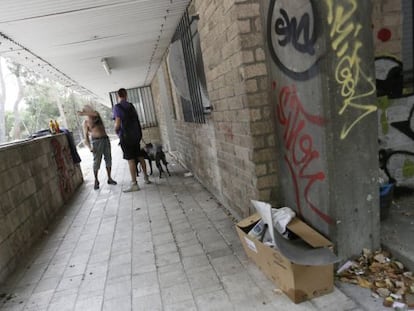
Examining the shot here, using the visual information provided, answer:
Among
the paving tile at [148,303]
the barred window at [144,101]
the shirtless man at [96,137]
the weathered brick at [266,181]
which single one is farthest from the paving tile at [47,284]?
the barred window at [144,101]

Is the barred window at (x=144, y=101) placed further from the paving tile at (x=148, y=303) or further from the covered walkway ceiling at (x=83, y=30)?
the paving tile at (x=148, y=303)

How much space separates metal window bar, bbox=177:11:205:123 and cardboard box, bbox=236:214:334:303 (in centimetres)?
283

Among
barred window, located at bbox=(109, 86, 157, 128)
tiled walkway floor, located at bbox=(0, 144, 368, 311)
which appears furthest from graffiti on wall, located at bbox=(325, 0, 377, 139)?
barred window, located at bbox=(109, 86, 157, 128)

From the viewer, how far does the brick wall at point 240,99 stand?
280 centimetres

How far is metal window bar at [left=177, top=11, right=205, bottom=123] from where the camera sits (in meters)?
4.91

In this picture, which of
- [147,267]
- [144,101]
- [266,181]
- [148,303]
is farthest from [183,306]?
[144,101]

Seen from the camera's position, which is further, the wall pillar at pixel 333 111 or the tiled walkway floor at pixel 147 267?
the tiled walkway floor at pixel 147 267

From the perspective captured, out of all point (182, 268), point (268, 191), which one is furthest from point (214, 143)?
point (182, 268)

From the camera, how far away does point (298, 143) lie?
8.35 ft

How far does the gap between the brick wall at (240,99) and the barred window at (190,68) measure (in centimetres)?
53

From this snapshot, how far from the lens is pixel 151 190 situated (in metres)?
6.07

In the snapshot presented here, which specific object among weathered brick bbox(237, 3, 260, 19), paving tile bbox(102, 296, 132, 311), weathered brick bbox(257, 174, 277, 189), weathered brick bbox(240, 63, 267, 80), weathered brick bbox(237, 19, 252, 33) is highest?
weathered brick bbox(237, 3, 260, 19)

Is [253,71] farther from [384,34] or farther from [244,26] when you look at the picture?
[384,34]

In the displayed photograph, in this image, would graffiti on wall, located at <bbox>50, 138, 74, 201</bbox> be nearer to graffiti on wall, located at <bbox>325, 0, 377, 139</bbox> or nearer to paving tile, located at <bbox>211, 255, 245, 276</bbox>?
paving tile, located at <bbox>211, 255, 245, 276</bbox>
